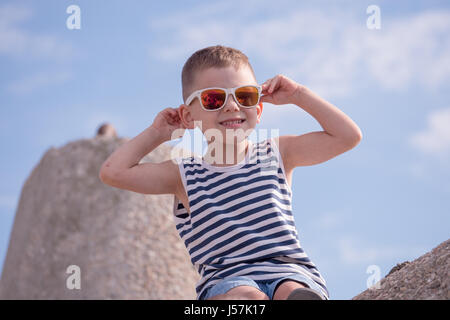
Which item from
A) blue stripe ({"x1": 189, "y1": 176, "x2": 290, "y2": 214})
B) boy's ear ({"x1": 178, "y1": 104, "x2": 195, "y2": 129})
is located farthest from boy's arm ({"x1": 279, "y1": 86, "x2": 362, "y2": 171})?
boy's ear ({"x1": 178, "y1": 104, "x2": 195, "y2": 129})

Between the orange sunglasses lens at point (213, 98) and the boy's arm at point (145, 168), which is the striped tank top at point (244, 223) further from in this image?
the orange sunglasses lens at point (213, 98)

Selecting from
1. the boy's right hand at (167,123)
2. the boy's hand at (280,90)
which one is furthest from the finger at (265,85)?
the boy's right hand at (167,123)

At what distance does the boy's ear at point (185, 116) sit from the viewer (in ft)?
13.0

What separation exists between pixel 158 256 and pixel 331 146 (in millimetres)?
11202

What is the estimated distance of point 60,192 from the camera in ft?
52.3

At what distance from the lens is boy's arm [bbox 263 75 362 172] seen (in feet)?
12.1

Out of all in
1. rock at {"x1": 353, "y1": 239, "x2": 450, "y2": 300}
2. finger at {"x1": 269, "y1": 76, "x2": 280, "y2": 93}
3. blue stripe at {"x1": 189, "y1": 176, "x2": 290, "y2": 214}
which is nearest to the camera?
rock at {"x1": 353, "y1": 239, "x2": 450, "y2": 300}

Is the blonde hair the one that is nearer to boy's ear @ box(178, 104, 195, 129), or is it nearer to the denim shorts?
boy's ear @ box(178, 104, 195, 129)

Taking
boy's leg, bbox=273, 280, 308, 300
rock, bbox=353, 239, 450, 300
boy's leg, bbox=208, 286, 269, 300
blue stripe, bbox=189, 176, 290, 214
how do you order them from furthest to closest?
blue stripe, bbox=189, 176, 290, 214 < rock, bbox=353, 239, 450, 300 < boy's leg, bbox=273, 280, 308, 300 < boy's leg, bbox=208, 286, 269, 300

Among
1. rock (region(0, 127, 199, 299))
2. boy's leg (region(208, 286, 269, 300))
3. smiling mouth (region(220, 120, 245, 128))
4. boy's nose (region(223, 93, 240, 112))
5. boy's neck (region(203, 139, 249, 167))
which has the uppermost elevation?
rock (region(0, 127, 199, 299))

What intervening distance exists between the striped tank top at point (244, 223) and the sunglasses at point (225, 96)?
15.3 inches

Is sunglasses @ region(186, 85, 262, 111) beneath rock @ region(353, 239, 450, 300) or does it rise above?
above
